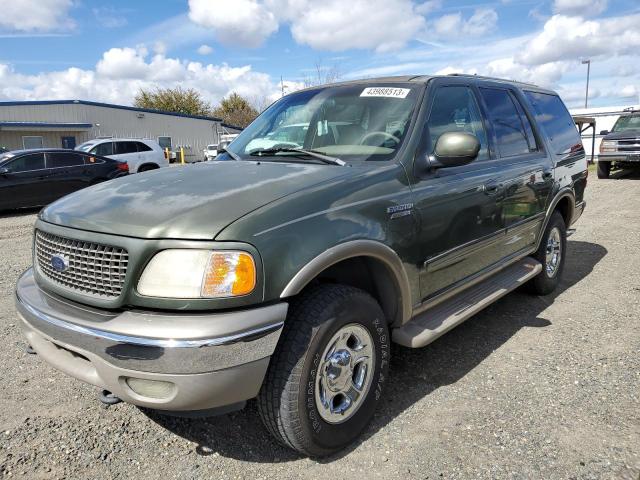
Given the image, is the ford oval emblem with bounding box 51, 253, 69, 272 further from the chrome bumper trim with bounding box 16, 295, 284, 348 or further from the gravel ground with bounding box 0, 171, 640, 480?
the gravel ground with bounding box 0, 171, 640, 480

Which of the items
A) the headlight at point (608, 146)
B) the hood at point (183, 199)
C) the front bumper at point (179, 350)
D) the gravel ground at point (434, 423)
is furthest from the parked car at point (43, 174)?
the headlight at point (608, 146)

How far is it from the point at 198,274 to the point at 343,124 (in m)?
1.69

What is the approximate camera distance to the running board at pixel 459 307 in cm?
289

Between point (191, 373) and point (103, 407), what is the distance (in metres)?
1.36

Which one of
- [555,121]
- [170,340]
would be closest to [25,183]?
[555,121]

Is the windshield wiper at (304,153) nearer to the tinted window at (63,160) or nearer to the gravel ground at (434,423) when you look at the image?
the gravel ground at (434,423)

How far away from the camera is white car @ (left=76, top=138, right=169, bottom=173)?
16.6 m

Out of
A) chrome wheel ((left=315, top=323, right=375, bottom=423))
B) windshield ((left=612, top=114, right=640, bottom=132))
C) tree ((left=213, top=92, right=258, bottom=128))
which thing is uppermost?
tree ((left=213, top=92, right=258, bottom=128))

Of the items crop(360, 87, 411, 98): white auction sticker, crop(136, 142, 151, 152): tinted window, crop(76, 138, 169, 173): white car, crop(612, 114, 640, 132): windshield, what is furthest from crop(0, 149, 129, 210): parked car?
crop(612, 114, 640, 132): windshield

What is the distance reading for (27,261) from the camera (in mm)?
6430

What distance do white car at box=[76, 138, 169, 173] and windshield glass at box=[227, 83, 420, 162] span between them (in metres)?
14.2

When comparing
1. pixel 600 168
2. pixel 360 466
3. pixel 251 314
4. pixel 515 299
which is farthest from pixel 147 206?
pixel 600 168

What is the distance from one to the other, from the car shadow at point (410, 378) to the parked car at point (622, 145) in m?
12.2

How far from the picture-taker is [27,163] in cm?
1119
